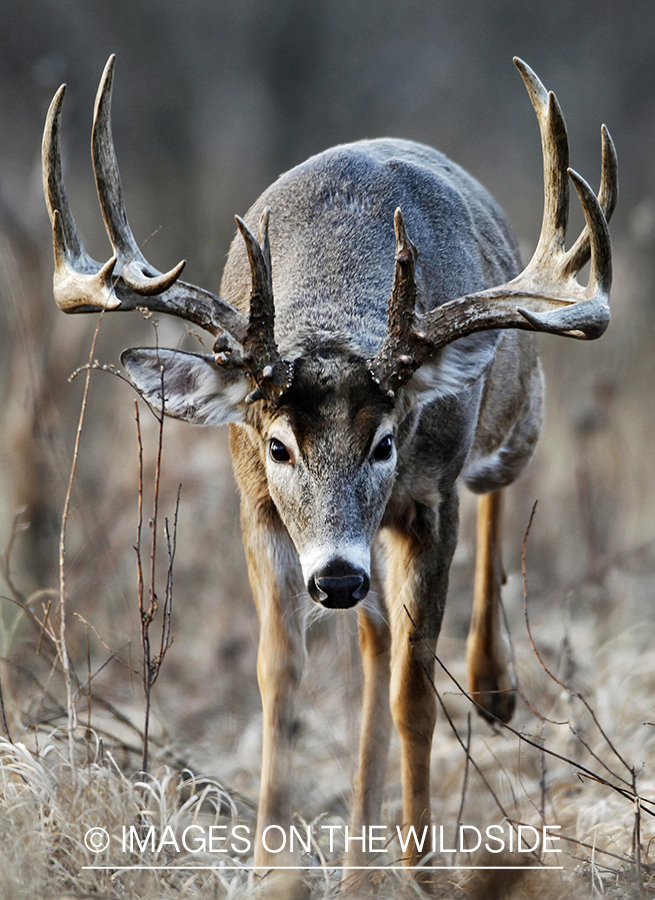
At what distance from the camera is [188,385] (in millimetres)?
4293

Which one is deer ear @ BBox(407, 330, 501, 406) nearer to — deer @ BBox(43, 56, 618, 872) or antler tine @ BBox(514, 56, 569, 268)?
deer @ BBox(43, 56, 618, 872)

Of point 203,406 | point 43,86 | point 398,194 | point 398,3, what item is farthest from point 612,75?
point 203,406

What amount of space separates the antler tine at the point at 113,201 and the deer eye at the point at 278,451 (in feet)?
2.32

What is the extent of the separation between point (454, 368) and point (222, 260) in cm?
678

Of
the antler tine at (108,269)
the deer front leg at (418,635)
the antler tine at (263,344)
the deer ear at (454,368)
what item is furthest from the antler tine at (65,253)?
the deer front leg at (418,635)

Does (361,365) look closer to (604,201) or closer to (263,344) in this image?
(263,344)

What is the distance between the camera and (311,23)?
63.8ft

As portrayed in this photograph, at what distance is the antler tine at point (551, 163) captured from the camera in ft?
13.6

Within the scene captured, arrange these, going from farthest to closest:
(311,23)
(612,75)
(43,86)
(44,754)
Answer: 1. (311,23)
2. (612,75)
3. (43,86)
4. (44,754)

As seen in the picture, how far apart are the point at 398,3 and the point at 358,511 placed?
58.7ft

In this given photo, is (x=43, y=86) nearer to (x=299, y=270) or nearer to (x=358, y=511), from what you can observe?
(x=299, y=270)

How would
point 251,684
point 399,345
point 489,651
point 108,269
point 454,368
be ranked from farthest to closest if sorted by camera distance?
point 251,684, point 489,651, point 454,368, point 399,345, point 108,269

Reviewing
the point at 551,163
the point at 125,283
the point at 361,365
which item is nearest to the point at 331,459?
the point at 361,365

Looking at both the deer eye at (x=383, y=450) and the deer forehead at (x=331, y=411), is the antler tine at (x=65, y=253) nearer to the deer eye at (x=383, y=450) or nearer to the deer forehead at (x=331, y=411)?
the deer forehead at (x=331, y=411)
